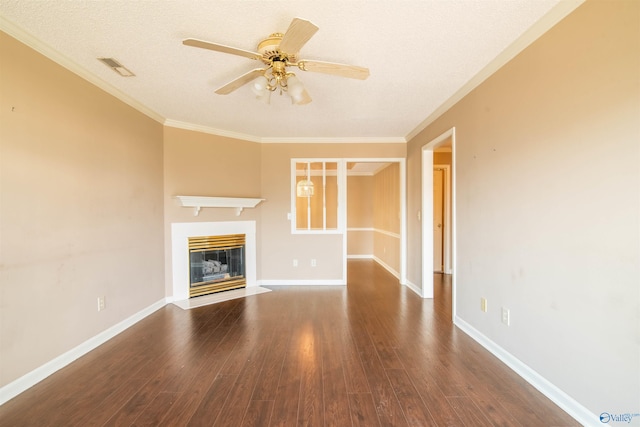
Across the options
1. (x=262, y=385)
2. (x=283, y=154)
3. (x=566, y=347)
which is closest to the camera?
(x=566, y=347)

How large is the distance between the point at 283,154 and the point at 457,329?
11.6 feet

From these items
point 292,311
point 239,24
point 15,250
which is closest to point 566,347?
point 292,311

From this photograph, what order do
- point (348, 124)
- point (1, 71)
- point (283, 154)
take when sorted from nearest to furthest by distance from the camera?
point (1, 71) → point (348, 124) → point (283, 154)

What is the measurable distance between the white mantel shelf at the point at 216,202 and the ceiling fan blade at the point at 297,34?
8.86 feet

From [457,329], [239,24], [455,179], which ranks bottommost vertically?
[457,329]

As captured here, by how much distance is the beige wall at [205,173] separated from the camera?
145 inches

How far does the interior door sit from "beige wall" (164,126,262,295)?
138 inches

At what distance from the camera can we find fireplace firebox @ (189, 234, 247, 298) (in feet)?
12.9

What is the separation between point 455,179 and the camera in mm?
2943

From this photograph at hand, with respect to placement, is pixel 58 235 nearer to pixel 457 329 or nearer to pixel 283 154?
pixel 283 154

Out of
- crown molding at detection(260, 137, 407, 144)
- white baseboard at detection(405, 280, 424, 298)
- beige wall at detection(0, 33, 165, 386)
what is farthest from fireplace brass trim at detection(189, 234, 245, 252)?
white baseboard at detection(405, 280, 424, 298)

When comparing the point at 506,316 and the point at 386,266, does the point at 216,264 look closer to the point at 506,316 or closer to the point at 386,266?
the point at 386,266

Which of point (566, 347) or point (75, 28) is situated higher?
point (75, 28)

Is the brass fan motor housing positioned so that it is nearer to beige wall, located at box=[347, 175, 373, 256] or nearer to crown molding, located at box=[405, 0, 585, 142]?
crown molding, located at box=[405, 0, 585, 142]
